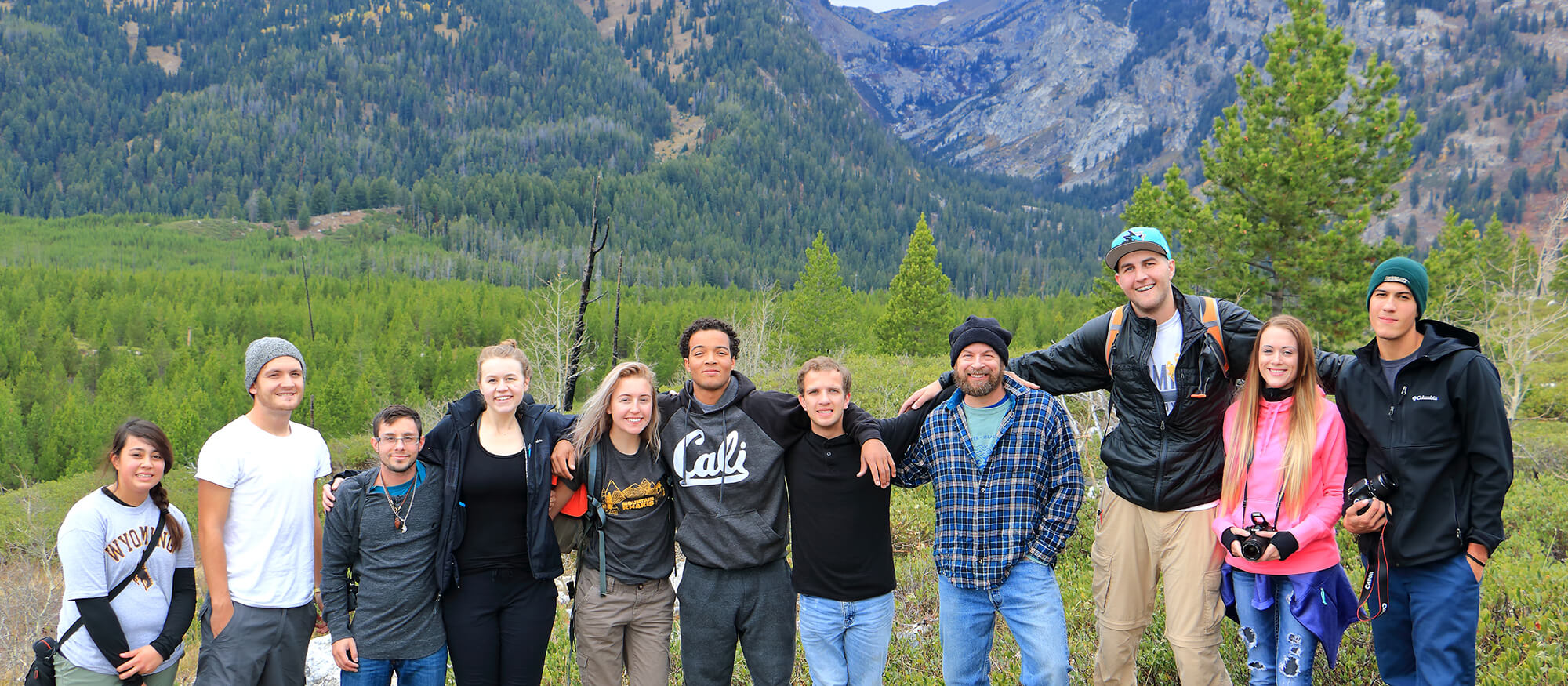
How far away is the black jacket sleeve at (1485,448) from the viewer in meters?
3.25

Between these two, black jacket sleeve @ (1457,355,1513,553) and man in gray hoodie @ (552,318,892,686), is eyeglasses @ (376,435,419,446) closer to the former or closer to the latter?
man in gray hoodie @ (552,318,892,686)

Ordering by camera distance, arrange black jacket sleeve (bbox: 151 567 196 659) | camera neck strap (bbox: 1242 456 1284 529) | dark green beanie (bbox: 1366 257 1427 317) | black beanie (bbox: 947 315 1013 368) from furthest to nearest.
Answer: black beanie (bbox: 947 315 1013 368) → black jacket sleeve (bbox: 151 567 196 659) → camera neck strap (bbox: 1242 456 1284 529) → dark green beanie (bbox: 1366 257 1427 317)

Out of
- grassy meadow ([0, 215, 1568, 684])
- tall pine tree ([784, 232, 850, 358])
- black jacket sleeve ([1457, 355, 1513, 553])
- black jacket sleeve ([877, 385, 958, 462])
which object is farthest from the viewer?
tall pine tree ([784, 232, 850, 358])

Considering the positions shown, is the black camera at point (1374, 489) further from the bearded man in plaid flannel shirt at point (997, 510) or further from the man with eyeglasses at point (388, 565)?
the man with eyeglasses at point (388, 565)

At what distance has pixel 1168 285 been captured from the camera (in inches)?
157

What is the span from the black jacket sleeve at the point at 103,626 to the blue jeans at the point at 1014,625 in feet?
12.6

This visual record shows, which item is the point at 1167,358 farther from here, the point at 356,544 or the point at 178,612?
the point at 178,612

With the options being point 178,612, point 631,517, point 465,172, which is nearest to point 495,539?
point 631,517

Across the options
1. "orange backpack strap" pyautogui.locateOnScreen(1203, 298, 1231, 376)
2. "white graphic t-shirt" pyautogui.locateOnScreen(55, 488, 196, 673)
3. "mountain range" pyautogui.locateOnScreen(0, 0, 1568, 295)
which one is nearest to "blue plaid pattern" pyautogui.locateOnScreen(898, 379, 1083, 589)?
"orange backpack strap" pyautogui.locateOnScreen(1203, 298, 1231, 376)

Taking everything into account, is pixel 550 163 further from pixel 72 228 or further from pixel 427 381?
pixel 427 381

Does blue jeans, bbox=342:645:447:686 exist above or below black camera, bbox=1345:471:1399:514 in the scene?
below

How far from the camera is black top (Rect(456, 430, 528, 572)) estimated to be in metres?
3.97

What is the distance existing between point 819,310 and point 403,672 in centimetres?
3594

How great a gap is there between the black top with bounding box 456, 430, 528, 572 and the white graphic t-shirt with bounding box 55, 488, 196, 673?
1.20 metres
